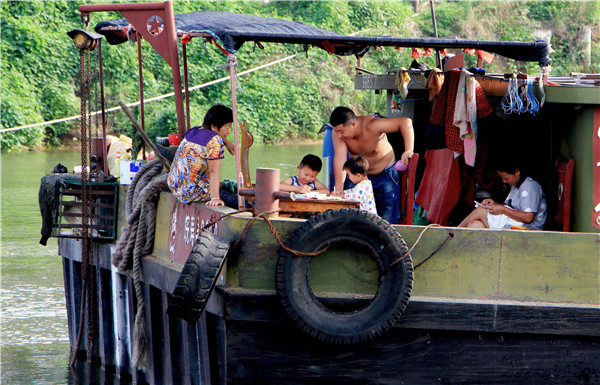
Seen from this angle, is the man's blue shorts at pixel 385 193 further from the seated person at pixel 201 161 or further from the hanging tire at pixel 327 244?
the hanging tire at pixel 327 244

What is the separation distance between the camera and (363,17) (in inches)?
1080

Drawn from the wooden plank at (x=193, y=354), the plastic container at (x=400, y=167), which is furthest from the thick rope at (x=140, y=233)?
the plastic container at (x=400, y=167)

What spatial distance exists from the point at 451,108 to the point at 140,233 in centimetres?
239

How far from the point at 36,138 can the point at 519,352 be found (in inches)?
787

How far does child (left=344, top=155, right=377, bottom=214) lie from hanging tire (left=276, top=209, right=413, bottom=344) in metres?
0.89

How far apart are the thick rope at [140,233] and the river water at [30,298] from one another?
127 centimetres

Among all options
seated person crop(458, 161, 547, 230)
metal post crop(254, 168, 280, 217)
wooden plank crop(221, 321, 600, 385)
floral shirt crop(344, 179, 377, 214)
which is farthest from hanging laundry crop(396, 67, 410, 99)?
wooden plank crop(221, 321, 600, 385)

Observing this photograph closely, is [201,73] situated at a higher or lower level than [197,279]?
higher

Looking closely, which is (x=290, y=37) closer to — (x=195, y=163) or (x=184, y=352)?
(x=195, y=163)

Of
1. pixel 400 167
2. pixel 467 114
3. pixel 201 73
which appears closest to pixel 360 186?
pixel 467 114

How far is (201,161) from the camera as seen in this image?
19.8ft

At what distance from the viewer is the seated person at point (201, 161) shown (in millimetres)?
5969

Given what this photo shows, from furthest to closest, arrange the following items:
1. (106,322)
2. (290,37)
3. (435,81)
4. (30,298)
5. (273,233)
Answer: (30,298) → (106,322) → (435,81) → (290,37) → (273,233)

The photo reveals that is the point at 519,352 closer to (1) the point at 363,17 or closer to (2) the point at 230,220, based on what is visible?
(2) the point at 230,220
